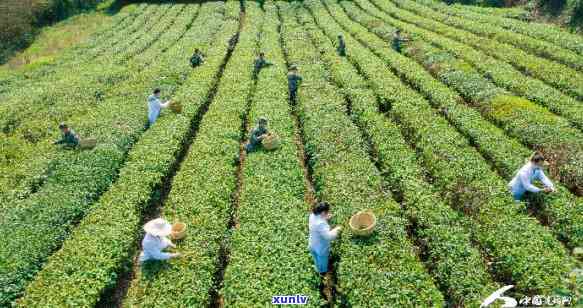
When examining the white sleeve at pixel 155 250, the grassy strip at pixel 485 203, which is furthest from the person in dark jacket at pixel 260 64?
the white sleeve at pixel 155 250

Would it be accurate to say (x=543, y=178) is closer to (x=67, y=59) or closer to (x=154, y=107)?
(x=154, y=107)

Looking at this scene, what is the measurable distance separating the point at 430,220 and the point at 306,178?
5.15m

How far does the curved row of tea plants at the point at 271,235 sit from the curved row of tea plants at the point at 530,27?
1924 centimetres

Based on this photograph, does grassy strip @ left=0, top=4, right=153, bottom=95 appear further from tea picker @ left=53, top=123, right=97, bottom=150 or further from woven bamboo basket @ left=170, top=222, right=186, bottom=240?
woven bamboo basket @ left=170, top=222, right=186, bottom=240

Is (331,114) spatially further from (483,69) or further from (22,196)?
(22,196)

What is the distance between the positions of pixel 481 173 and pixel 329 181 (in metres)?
4.63

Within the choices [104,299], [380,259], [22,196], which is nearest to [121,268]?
[104,299]

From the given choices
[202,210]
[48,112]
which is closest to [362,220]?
[202,210]

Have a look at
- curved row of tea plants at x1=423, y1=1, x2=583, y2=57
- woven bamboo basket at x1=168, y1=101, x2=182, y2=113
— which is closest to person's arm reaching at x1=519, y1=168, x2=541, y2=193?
woven bamboo basket at x1=168, y1=101, x2=182, y2=113

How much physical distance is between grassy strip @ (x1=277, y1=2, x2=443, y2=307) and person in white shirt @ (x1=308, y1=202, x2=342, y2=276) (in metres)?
0.46

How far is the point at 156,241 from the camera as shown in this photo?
31.4 ft

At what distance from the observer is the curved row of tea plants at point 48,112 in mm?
14867

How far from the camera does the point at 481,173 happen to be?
12.2 meters

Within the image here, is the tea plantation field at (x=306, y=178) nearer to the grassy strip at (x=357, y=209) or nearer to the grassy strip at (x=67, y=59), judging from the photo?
the grassy strip at (x=357, y=209)
